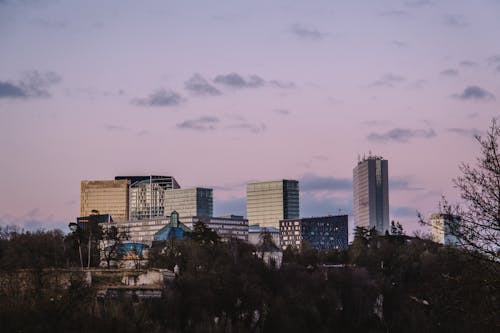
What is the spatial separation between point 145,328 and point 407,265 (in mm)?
68536

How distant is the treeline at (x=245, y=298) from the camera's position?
6294 centimetres

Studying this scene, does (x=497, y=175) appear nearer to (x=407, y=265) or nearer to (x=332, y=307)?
(x=332, y=307)

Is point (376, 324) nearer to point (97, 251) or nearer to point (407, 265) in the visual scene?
point (407, 265)

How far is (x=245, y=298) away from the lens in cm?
9762

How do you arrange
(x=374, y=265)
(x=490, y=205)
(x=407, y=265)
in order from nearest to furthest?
(x=490, y=205) → (x=407, y=265) → (x=374, y=265)

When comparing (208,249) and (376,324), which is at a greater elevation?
(208,249)

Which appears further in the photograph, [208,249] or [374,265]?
[374,265]

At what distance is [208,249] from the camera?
123m

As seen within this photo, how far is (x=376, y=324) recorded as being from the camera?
337 feet

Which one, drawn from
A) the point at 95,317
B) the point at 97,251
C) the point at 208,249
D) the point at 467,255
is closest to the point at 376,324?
the point at 208,249

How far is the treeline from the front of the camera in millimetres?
62938

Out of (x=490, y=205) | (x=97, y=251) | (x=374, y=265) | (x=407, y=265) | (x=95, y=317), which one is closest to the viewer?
(x=490, y=205)

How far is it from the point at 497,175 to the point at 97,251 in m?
101

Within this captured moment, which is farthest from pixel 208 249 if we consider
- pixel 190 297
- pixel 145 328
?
pixel 145 328
